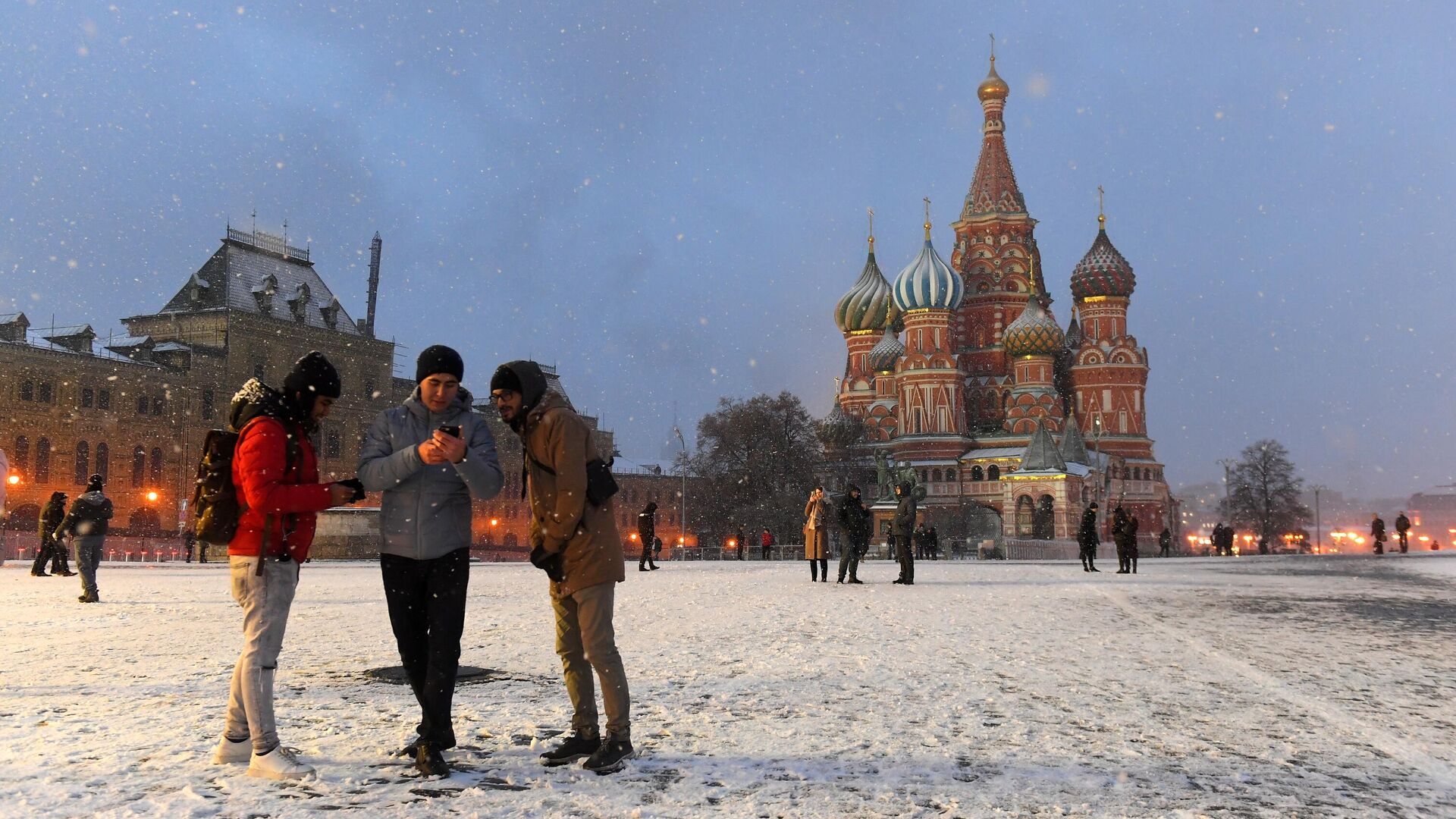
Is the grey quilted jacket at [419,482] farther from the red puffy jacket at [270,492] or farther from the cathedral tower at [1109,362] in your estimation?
the cathedral tower at [1109,362]

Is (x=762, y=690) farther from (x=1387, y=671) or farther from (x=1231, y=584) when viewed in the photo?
(x=1231, y=584)

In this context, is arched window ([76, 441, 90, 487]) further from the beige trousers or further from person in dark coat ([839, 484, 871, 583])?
the beige trousers

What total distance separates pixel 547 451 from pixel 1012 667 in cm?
438

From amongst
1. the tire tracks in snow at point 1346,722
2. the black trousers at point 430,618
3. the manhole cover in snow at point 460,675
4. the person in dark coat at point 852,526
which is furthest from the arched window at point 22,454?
the black trousers at point 430,618

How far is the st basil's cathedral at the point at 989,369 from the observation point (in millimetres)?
75938

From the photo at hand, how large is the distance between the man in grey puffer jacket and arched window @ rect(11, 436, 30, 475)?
6365 cm

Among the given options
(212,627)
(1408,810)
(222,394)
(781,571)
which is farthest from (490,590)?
(222,394)

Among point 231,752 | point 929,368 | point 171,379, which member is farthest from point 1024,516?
point 231,752

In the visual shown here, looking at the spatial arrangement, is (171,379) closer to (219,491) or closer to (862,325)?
(862,325)

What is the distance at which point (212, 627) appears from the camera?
35.9ft

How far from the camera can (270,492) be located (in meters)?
4.71

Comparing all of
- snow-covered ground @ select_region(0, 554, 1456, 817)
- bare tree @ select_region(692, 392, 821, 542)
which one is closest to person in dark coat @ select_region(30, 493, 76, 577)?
snow-covered ground @ select_region(0, 554, 1456, 817)

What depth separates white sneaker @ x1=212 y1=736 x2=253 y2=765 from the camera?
15.6 feet

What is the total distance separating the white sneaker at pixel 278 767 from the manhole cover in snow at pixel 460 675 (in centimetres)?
243
